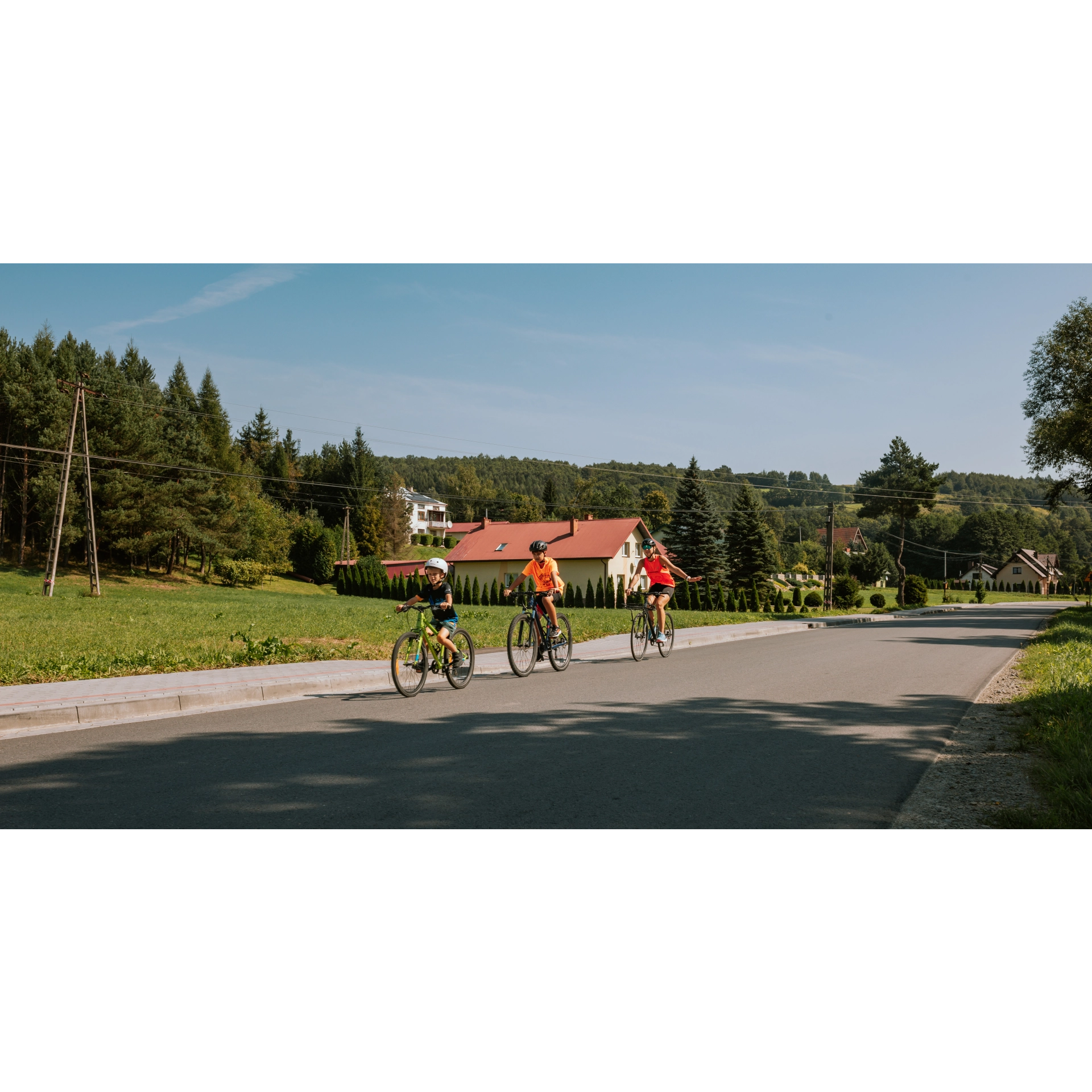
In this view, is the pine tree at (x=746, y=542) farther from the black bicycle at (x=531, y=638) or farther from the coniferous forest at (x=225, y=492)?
the black bicycle at (x=531, y=638)

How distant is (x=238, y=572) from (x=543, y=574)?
5123 cm

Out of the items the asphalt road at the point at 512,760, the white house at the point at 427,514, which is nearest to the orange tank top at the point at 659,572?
the asphalt road at the point at 512,760

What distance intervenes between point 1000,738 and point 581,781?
14.3 ft

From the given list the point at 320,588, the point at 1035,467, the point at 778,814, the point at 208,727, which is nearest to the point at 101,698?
the point at 208,727

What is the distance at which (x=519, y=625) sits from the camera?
38.9ft

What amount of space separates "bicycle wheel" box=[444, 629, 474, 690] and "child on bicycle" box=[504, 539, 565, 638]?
1636mm

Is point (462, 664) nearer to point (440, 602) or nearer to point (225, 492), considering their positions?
point (440, 602)

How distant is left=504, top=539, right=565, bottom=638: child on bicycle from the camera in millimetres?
12195

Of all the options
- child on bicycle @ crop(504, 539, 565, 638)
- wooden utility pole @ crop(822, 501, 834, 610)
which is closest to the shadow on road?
child on bicycle @ crop(504, 539, 565, 638)

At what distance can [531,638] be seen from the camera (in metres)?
12.1

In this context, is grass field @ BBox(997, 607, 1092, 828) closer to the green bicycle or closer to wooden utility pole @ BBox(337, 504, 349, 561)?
the green bicycle

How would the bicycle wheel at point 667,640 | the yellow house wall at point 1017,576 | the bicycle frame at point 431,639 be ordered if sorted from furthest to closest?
the yellow house wall at point 1017,576, the bicycle wheel at point 667,640, the bicycle frame at point 431,639

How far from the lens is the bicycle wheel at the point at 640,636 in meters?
15.1

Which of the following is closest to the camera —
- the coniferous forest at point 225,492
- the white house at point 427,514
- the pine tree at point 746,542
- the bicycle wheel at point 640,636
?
the bicycle wheel at point 640,636
